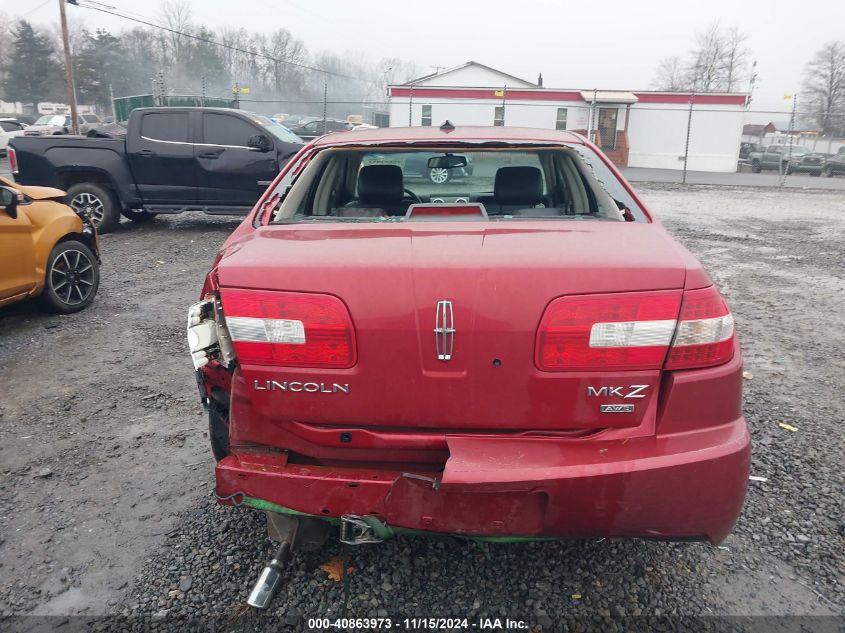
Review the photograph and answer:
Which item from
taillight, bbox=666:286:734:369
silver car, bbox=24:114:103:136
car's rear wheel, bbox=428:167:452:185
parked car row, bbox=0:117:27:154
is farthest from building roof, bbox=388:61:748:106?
taillight, bbox=666:286:734:369

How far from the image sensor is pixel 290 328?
1.99m

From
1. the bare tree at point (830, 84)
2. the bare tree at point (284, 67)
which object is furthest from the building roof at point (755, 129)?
the bare tree at point (284, 67)

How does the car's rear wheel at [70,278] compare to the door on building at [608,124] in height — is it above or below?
below

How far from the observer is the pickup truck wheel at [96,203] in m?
9.90

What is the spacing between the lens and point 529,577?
2.48 metres

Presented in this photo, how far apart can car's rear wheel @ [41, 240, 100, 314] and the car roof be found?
358 centimetres

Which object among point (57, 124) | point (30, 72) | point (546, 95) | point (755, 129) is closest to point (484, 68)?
point (546, 95)

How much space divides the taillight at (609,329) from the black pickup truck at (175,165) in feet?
28.4

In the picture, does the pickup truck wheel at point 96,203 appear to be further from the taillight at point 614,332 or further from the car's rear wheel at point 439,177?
the taillight at point 614,332

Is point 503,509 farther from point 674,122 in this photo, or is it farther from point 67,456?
point 674,122

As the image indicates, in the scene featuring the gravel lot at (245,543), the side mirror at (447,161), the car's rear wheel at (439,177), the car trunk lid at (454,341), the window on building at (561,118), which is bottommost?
the gravel lot at (245,543)

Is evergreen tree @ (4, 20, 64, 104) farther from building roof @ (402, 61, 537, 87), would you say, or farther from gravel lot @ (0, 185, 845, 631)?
gravel lot @ (0, 185, 845, 631)

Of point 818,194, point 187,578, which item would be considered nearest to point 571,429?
point 187,578

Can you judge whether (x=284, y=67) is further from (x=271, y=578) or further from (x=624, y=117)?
(x=271, y=578)
